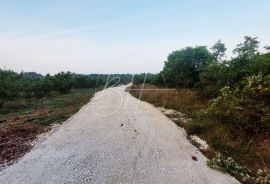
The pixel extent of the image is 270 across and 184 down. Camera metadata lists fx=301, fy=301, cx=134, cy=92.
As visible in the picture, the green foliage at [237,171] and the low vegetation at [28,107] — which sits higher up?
the green foliage at [237,171]

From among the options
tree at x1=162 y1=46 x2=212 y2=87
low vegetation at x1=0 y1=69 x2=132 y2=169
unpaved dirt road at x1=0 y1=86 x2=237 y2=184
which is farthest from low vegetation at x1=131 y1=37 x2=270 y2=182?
tree at x1=162 y1=46 x2=212 y2=87

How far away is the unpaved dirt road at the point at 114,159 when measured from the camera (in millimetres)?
8719

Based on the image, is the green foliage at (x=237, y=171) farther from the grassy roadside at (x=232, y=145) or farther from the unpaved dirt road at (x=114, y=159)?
the unpaved dirt road at (x=114, y=159)

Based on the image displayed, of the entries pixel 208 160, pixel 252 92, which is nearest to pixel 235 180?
pixel 208 160

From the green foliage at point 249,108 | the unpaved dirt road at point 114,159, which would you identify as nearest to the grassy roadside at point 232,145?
the green foliage at point 249,108

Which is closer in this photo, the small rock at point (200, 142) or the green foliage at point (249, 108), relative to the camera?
the small rock at point (200, 142)

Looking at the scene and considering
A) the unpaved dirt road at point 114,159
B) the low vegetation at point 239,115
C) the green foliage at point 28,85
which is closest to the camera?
the unpaved dirt road at point 114,159

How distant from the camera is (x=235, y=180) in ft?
28.2

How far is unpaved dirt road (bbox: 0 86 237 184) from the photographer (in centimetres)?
872

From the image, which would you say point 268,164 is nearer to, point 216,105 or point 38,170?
point 216,105

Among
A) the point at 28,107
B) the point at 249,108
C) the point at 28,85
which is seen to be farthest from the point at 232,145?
the point at 28,85

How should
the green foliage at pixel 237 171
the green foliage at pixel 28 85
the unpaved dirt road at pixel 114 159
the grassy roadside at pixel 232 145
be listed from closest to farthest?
1. the green foliage at pixel 237 171
2. the unpaved dirt road at pixel 114 159
3. the grassy roadside at pixel 232 145
4. the green foliage at pixel 28 85

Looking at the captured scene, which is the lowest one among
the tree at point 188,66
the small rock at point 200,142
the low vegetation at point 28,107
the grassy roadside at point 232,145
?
the low vegetation at point 28,107

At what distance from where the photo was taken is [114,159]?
10.5 metres
